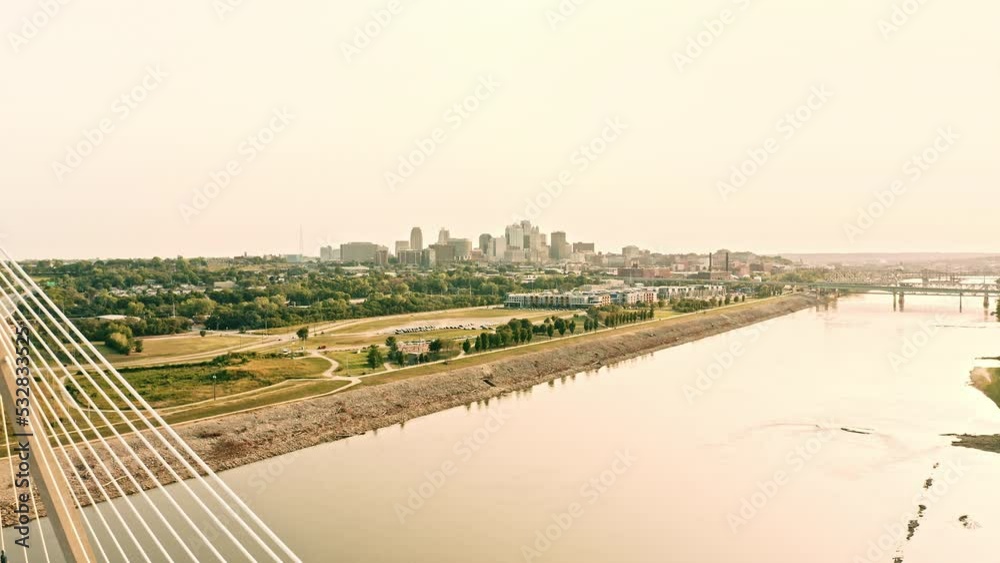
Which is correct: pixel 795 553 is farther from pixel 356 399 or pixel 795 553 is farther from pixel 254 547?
pixel 356 399

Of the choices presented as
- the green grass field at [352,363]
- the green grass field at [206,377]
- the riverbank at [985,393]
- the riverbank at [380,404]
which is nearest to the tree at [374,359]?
the green grass field at [352,363]

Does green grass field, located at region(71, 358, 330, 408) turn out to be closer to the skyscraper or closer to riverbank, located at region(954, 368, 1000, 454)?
riverbank, located at region(954, 368, 1000, 454)

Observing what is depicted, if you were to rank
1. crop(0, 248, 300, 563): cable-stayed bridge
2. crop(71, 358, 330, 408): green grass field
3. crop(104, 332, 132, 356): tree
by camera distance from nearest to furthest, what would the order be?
crop(0, 248, 300, 563): cable-stayed bridge < crop(71, 358, 330, 408): green grass field < crop(104, 332, 132, 356): tree

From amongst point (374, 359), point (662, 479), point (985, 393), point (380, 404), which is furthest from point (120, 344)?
point (985, 393)

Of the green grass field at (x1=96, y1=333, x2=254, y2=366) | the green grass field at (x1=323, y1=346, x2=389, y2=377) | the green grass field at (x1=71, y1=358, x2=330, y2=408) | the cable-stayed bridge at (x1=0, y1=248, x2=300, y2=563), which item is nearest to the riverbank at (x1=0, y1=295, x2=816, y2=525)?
the cable-stayed bridge at (x1=0, y1=248, x2=300, y2=563)

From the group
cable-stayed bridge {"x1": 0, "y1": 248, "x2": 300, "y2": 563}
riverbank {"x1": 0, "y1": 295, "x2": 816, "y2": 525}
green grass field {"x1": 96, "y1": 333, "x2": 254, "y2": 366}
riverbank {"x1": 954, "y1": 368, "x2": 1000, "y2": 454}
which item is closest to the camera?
cable-stayed bridge {"x1": 0, "y1": 248, "x2": 300, "y2": 563}

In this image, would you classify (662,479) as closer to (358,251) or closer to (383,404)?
(383,404)

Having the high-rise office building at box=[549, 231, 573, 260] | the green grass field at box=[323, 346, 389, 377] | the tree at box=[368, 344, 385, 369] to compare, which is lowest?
the green grass field at box=[323, 346, 389, 377]

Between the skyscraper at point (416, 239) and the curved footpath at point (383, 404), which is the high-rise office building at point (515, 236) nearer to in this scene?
the skyscraper at point (416, 239)
